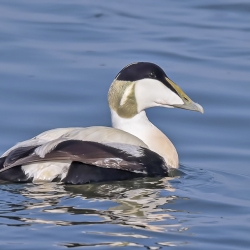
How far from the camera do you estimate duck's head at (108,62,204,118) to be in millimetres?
7938

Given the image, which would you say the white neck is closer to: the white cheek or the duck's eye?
the white cheek

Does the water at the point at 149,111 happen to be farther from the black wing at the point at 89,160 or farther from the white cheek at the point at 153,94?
the white cheek at the point at 153,94

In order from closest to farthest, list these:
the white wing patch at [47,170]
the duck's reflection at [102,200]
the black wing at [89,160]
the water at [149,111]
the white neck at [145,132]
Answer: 1. the water at [149,111]
2. the duck's reflection at [102,200]
3. the black wing at [89,160]
4. the white wing patch at [47,170]
5. the white neck at [145,132]

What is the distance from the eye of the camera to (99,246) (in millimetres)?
5766

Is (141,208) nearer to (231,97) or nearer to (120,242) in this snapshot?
(120,242)

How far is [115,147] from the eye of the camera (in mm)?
7230

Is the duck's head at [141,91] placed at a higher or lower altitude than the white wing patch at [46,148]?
higher

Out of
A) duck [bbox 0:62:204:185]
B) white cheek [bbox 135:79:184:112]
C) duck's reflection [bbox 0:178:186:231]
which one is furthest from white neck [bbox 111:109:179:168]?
duck's reflection [bbox 0:178:186:231]

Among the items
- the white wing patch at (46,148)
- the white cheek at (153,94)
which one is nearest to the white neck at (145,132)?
the white cheek at (153,94)

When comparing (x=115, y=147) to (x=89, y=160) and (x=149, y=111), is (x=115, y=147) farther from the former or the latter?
(x=149, y=111)

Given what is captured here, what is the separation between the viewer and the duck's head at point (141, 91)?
26.0 feet

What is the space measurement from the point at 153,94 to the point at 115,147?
93 centimetres

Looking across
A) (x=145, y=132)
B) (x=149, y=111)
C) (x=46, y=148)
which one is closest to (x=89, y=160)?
(x=46, y=148)

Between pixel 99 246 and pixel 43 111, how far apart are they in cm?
442
